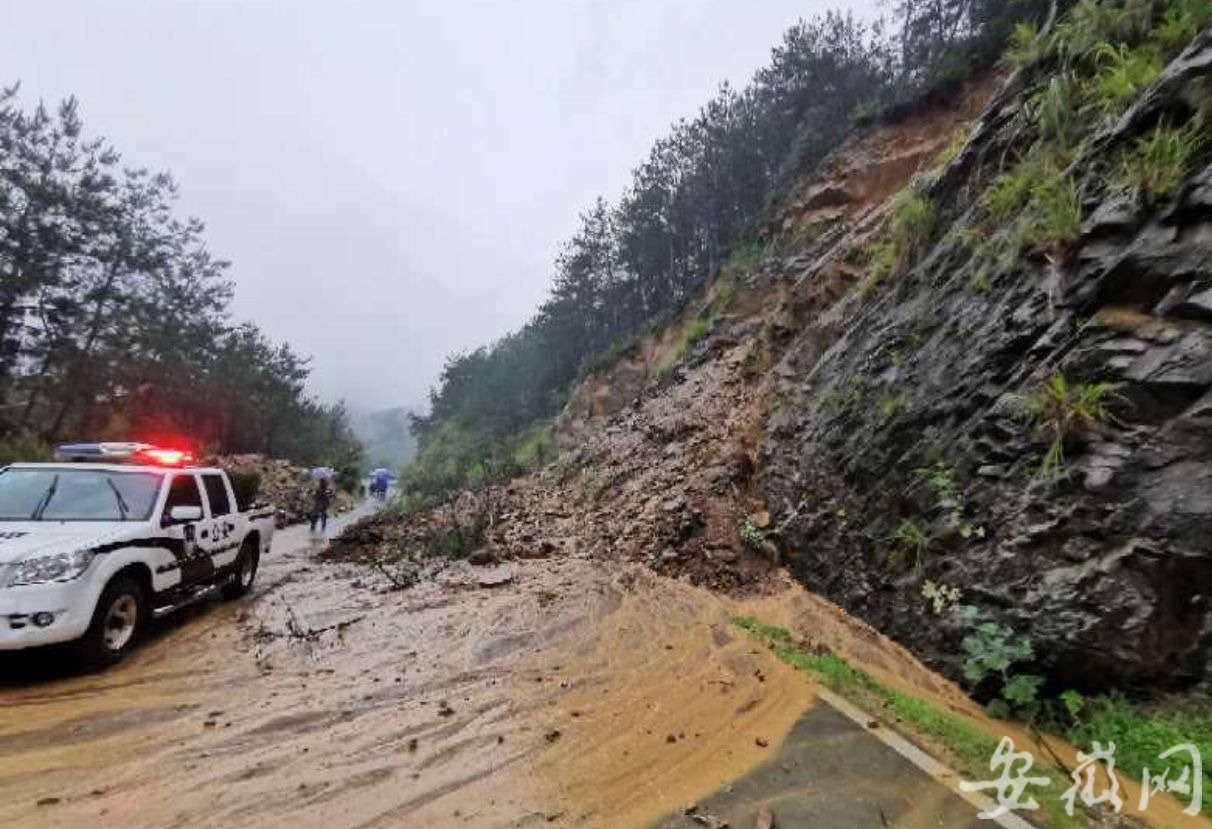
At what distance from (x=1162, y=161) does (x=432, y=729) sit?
727 cm

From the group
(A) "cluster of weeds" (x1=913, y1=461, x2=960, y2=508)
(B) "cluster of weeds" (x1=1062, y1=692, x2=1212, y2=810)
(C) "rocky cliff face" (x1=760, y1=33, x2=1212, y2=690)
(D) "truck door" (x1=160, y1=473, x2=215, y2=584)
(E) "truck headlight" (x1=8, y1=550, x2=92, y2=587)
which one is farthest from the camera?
(D) "truck door" (x1=160, y1=473, x2=215, y2=584)

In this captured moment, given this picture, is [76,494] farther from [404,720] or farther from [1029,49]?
[1029,49]

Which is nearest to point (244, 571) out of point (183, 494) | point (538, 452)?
point (183, 494)

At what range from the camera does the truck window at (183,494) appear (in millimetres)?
6404

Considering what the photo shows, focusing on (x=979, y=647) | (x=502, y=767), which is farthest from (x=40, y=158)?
(x=979, y=647)

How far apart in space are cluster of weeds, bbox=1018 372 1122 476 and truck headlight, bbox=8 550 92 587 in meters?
7.60

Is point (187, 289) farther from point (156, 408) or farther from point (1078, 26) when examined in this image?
point (1078, 26)

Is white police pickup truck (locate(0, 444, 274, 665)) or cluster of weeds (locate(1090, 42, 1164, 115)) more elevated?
cluster of weeds (locate(1090, 42, 1164, 115))

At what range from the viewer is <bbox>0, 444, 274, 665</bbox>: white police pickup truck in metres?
4.72

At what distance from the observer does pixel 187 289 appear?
34.2 metres

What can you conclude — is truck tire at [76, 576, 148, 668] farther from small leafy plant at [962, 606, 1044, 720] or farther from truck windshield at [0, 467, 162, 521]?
small leafy plant at [962, 606, 1044, 720]

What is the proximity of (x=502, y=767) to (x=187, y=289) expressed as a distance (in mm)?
38613

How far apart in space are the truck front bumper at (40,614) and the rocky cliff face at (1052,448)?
22.4 feet

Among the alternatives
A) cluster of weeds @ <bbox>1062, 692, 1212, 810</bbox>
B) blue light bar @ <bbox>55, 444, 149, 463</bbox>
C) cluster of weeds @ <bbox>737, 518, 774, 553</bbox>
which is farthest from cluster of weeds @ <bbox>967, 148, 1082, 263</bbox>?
blue light bar @ <bbox>55, 444, 149, 463</bbox>
